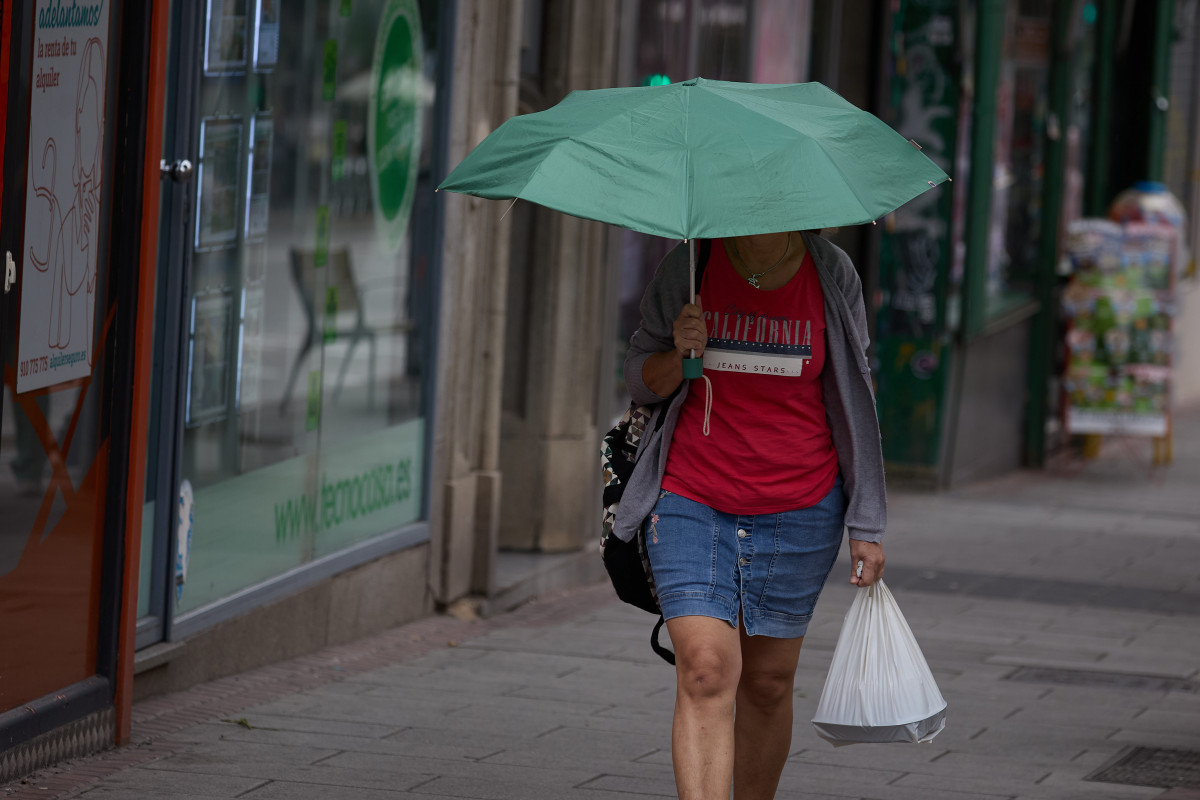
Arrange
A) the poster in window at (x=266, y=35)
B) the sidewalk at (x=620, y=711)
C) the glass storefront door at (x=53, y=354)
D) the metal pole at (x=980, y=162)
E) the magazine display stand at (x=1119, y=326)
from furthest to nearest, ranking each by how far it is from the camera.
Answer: the magazine display stand at (x=1119, y=326)
the metal pole at (x=980, y=162)
the poster in window at (x=266, y=35)
the sidewalk at (x=620, y=711)
the glass storefront door at (x=53, y=354)

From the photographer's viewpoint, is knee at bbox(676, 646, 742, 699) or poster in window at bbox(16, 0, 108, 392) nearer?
knee at bbox(676, 646, 742, 699)

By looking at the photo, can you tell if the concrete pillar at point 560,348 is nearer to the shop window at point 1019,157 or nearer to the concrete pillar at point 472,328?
the concrete pillar at point 472,328

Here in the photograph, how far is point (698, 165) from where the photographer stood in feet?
11.9

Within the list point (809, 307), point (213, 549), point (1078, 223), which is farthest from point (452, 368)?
point (1078, 223)

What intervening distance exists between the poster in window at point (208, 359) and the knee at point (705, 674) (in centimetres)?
229

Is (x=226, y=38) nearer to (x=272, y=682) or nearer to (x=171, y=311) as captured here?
(x=171, y=311)

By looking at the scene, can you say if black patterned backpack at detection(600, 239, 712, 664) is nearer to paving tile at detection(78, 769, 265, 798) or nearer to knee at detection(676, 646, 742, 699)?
knee at detection(676, 646, 742, 699)

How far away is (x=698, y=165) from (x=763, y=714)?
1324mm

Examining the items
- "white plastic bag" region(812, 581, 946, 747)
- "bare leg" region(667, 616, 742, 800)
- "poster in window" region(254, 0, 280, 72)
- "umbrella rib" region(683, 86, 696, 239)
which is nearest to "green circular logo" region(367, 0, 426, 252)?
"poster in window" region(254, 0, 280, 72)

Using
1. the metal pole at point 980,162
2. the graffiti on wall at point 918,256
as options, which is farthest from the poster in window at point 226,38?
the metal pole at point 980,162

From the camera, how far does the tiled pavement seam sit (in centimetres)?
479

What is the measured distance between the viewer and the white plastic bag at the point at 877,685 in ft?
13.4

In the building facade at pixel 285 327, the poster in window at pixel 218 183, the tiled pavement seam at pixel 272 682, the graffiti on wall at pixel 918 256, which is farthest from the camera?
the graffiti on wall at pixel 918 256

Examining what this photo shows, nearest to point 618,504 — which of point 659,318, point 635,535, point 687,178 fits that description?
point 635,535
